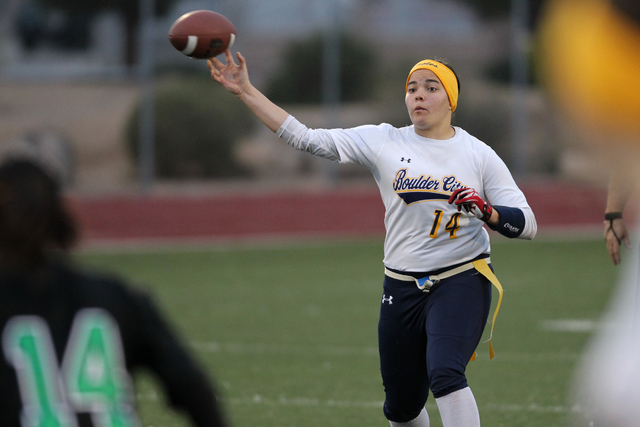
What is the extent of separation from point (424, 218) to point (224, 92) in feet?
61.0

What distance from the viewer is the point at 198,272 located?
1436cm

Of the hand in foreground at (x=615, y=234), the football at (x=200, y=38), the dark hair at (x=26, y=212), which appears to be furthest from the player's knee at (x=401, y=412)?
the dark hair at (x=26, y=212)

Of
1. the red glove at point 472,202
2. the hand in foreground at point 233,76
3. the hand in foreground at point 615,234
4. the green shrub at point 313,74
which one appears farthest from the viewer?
the green shrub at point 313,74

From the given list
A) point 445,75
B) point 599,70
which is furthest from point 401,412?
point 599,70

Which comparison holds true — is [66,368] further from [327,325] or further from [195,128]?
[195,128]

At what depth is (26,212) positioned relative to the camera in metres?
1.88

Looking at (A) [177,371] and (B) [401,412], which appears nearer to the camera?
(A) [177,371]

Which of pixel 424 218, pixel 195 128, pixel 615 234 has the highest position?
pixel 424 218

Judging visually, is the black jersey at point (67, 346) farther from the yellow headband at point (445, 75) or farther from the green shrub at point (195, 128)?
the green shrub at point (195, 128)

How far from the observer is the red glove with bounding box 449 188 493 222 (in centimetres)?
377

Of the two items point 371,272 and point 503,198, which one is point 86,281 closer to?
point 503,198

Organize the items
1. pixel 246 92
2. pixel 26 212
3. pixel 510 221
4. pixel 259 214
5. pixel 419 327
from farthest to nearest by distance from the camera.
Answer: pixel 259 214, pixel 246 92, pixel 419 327, pixel 510 221, pixel 26 212

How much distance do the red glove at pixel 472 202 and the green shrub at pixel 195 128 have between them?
1827cm

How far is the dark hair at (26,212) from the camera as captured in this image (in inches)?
73.9
